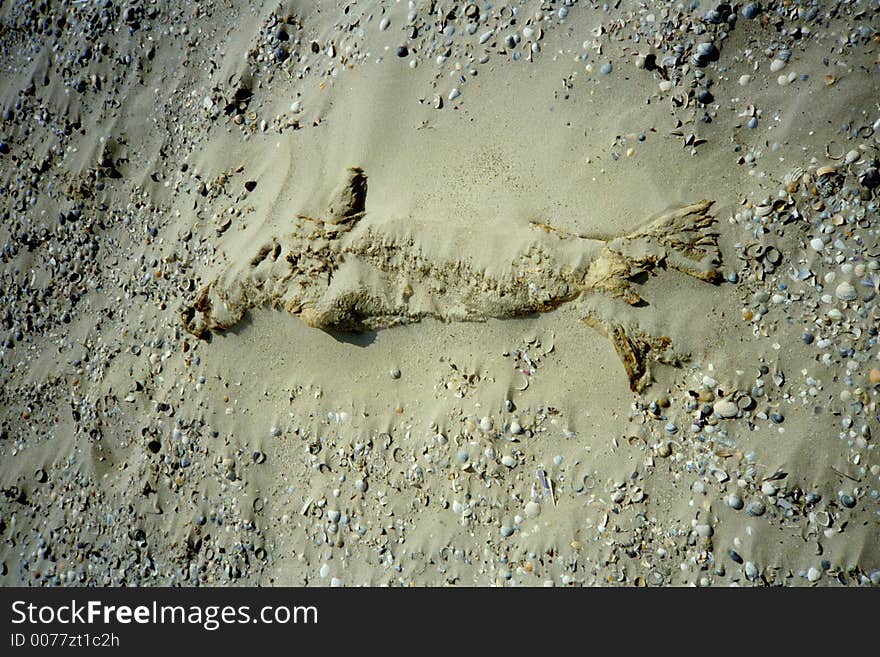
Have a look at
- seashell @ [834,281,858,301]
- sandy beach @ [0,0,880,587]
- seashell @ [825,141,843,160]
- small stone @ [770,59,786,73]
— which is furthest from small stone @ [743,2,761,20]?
seashell @ [834,281,858,301]

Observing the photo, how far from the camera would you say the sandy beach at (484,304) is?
12.1ft

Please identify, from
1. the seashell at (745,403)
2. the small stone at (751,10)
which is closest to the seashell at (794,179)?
the small stone at (751,10)

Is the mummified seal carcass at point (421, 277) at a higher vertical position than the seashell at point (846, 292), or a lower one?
higher

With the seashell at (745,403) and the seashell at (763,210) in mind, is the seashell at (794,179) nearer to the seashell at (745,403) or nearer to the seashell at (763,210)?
the seashell at (763,210)

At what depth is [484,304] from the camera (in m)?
4.07

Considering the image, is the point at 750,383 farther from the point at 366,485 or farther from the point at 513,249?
the point at 366,485

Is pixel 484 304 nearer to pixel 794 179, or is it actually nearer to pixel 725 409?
pixel 725 409

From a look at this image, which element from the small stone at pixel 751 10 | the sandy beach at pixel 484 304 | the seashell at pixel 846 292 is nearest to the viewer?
the seashell at pixel 846 292

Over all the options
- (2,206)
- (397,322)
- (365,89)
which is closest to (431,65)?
(365,89)

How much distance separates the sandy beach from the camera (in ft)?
12.1

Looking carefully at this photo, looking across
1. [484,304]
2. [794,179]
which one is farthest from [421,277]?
[794,179]

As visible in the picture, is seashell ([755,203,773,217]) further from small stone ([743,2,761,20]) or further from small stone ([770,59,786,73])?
small stone ([743,2,761,20])

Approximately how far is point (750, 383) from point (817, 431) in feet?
1.49

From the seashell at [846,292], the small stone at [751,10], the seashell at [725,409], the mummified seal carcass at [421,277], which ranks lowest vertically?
the seashell at [725,409]
